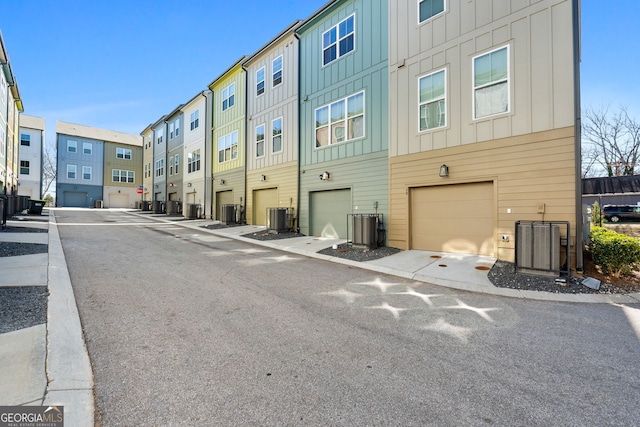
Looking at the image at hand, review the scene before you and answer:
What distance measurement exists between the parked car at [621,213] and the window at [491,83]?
20421mm

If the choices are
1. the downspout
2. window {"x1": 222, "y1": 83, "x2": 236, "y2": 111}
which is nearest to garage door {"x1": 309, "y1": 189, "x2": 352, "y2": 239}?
the downspout

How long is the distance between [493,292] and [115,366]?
17.8ft

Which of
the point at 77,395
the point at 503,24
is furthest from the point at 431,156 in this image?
the point at 77,395

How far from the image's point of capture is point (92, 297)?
4203 mm

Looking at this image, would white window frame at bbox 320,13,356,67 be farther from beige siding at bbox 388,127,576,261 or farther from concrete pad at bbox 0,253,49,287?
concrete pad at bbox 0,253,49,287

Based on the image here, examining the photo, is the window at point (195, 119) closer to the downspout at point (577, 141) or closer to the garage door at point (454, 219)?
the garage door at point (454, 219)

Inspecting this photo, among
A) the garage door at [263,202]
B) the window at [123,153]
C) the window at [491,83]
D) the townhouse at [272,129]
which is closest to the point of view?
the window at [491,83]

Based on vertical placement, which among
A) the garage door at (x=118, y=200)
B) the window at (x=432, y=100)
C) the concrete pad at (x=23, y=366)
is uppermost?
the window at (x=432, y=100)

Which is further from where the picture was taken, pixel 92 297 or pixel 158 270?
pixel 158 270

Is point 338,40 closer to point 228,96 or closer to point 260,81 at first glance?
point 260,81

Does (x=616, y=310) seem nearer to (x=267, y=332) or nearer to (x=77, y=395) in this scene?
(x=267, y=332)

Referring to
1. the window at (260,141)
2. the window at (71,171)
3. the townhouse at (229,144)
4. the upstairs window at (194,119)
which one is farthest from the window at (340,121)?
the window at (71,171)

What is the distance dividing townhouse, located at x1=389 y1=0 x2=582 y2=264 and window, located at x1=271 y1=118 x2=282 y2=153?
5.91m

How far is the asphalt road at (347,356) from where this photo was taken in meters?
2.05
